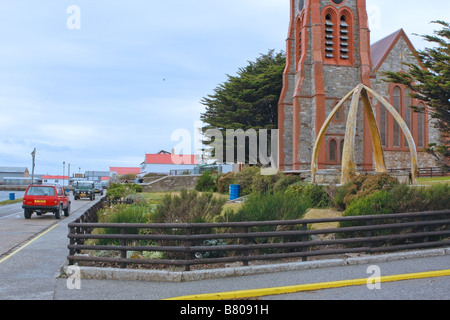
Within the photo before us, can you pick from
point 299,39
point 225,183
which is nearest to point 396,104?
point 299,39

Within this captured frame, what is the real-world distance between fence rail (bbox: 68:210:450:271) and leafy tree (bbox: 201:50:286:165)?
103 feet

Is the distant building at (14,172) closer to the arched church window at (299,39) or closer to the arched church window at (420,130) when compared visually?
the arched church window at (299,39)

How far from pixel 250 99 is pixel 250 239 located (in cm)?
3581

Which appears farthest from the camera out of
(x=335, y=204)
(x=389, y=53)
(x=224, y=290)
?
(x=389, y=53)

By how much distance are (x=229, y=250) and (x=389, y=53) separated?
3972 centimetres

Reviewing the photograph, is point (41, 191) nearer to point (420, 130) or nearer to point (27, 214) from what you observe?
point (27, 214)

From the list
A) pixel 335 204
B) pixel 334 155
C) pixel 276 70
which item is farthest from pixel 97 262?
pixel 276 70

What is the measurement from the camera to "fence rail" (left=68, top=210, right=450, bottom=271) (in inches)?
329

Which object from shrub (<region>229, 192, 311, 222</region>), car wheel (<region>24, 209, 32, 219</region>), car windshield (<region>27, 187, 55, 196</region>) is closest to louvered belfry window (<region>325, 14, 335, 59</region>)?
car windshield (<region>27, 187, 55, 196</region>)

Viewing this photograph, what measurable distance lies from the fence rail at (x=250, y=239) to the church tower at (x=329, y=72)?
1092 inches

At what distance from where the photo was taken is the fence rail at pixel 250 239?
27.4 ft

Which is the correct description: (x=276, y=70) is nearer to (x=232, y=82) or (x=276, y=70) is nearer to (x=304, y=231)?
(x=232, y=82)

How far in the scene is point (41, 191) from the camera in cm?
2205
